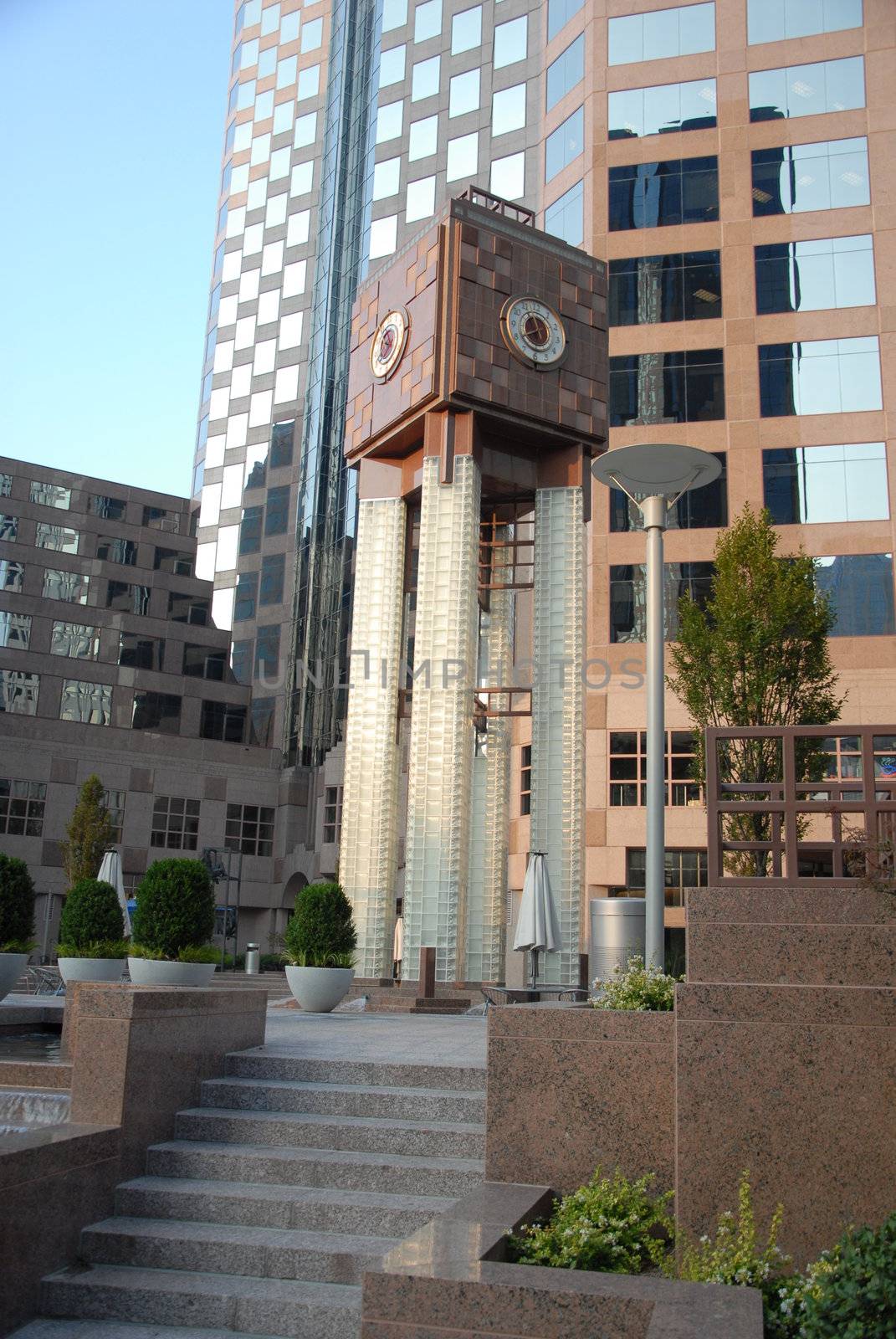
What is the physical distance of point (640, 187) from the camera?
46.3 meters

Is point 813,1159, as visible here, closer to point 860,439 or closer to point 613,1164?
point 613,1164

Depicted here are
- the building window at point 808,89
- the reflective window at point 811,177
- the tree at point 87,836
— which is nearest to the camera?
the reflective window at point 811,177

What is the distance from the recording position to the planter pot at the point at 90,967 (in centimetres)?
1511

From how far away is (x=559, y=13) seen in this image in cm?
5141

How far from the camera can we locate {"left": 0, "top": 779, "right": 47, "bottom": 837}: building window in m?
57.9

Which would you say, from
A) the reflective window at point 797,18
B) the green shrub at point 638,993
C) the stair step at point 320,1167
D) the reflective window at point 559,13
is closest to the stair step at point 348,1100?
the stair step at point 320,1167

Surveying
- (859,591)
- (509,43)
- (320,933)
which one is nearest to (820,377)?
(859,591)

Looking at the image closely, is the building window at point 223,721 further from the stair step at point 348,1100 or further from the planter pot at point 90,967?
the stair step at point 348,1100

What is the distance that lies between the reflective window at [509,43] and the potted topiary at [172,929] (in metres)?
52.8

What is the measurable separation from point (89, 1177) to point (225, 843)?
5547cm

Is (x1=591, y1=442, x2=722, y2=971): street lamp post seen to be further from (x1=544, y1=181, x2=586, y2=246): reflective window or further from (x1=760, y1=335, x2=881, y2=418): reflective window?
(x1=544, y1=181, x2=586, y2=246): reflective window

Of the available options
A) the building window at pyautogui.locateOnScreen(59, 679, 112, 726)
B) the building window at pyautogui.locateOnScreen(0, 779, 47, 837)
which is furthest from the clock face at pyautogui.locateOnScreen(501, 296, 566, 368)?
the building window at pyautogui.locateOnScreen(59, 679, 112, 726)

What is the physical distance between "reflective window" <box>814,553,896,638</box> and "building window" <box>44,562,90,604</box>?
40007 millimetres

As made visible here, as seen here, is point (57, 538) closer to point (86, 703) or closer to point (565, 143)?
point (86, 703)
